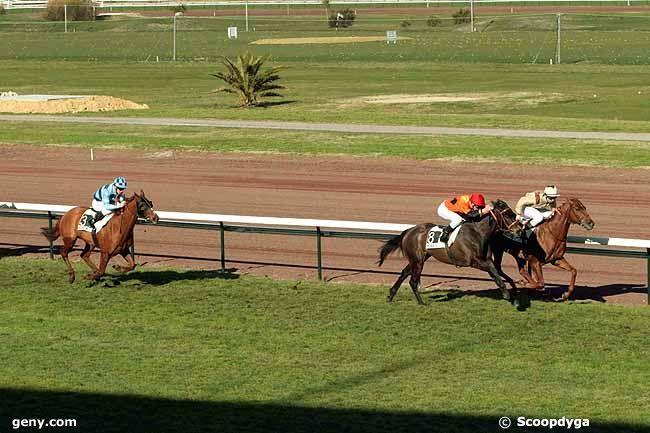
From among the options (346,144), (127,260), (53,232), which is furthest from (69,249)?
(346,144)

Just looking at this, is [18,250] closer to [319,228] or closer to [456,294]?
[319,228]

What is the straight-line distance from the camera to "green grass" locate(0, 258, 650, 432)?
13156 mm

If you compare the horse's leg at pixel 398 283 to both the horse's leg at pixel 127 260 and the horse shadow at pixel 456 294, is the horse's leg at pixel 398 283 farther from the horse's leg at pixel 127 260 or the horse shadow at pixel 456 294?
the horse's leg at pixel 127 260

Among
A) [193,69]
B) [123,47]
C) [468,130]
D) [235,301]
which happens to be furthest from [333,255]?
[123,47]

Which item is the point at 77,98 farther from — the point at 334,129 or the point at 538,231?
the point at 538,231

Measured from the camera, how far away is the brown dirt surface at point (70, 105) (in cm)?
4988

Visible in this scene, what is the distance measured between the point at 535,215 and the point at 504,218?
2.61 feet

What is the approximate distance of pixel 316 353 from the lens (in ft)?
50.6

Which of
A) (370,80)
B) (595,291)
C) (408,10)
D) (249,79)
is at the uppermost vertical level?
(408,10)

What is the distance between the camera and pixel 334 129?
41062 millimetres

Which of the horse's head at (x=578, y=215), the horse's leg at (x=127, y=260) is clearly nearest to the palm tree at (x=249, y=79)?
the horse's leg at (x=127, y=260)

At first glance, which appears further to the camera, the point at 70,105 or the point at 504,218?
the point at 70,105
